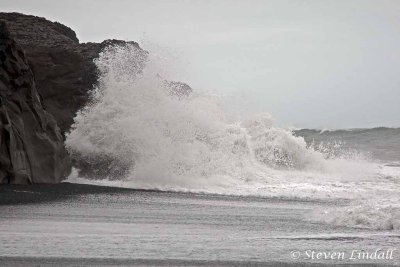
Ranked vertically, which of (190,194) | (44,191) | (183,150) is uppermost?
(183,150)

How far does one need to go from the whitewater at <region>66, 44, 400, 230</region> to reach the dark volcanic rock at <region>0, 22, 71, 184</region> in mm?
1283

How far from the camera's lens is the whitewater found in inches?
654

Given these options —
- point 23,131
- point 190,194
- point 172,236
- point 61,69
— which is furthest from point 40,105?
point 172,236

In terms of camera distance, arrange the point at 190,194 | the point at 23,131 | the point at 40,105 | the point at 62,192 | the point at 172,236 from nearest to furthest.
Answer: the point at 172,236 → the point at 62,192 → the point at 23,131 → the point at 190,194 → the point at 40,105

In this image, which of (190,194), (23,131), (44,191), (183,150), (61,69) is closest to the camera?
(44,191)

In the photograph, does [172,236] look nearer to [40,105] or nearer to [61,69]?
[40,105]

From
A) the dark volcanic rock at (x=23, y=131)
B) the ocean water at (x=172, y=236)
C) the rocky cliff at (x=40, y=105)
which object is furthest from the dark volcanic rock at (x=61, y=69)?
the ocean water at (x=172, y=236)

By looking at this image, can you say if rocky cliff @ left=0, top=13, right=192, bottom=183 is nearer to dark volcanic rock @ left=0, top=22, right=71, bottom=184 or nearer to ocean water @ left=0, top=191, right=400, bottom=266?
dark volcanic rock @ left=0, top=22, right=71, bottom=184

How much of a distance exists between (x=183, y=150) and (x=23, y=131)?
16.6 ft

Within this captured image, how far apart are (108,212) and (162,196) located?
10.8 feet

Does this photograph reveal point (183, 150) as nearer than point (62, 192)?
No

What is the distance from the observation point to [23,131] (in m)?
14.6

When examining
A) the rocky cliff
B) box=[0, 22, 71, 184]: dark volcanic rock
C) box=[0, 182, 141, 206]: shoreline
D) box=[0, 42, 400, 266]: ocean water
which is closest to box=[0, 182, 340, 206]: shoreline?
box=[0, 182, 141, 206]: shoreline

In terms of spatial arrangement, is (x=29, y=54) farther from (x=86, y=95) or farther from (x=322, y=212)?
(x=322, y=212)
